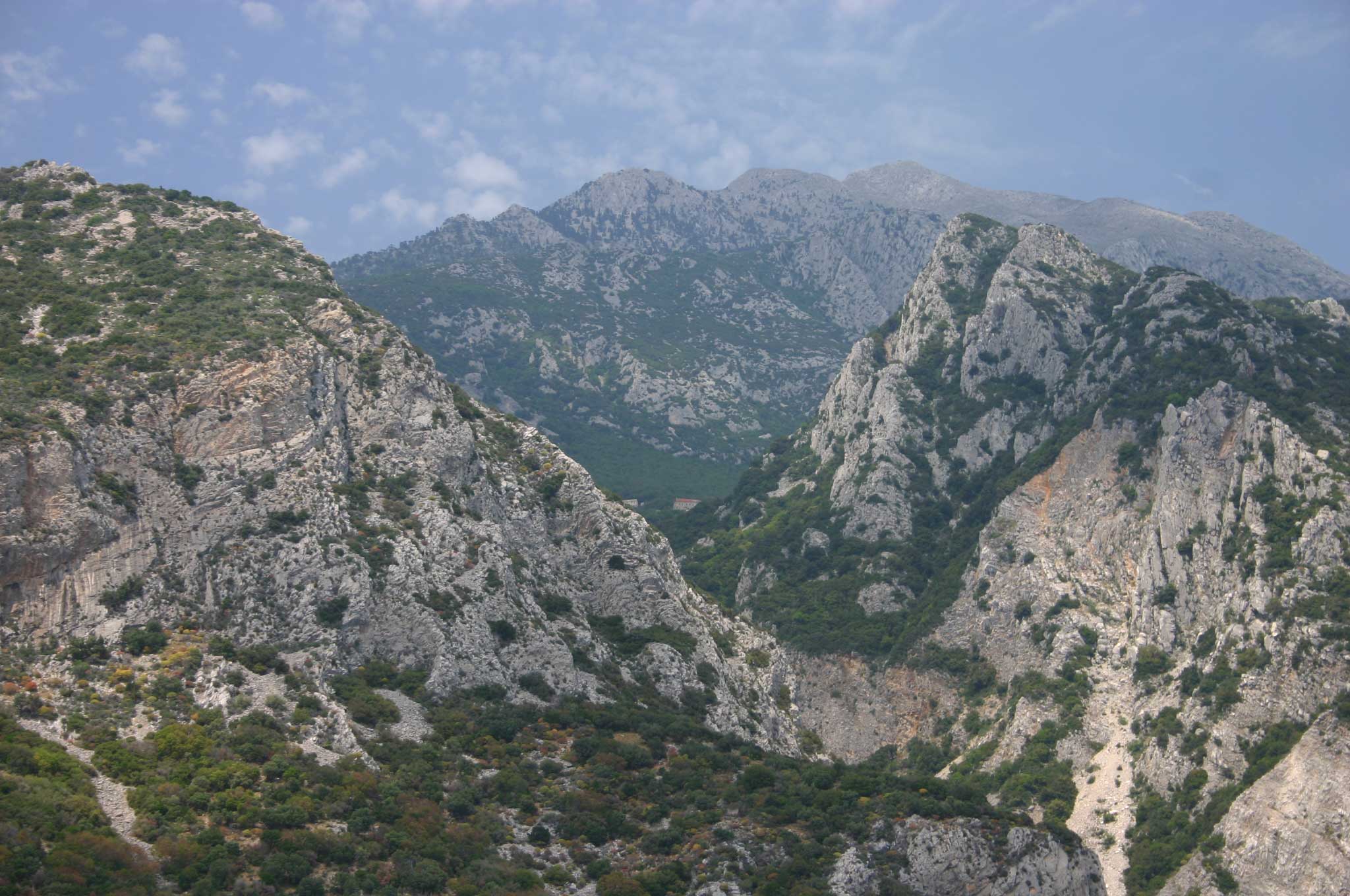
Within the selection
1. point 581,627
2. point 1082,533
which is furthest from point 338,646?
point 1082,533

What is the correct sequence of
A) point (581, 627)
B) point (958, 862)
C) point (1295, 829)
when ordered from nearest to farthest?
point (958, 862) < point (581, 627) < point (1295, 829)

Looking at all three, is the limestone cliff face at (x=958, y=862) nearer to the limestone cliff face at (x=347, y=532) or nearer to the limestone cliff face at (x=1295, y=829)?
the limestone cliff face at (x=347, y=532)

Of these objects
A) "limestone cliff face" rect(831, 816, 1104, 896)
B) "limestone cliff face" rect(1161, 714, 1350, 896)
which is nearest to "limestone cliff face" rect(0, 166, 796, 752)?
"limestone cliff face" rect(831, 816, 1104, 896)

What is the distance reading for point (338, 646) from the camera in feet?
217

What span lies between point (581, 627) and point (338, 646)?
17182 mm

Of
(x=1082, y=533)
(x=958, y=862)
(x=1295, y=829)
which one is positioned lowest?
(x=1295, y=829)

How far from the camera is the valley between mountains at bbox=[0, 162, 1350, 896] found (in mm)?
53656

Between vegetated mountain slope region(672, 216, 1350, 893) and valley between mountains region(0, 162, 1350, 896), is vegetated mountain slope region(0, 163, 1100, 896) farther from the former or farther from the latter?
vegetated mountain slope region(672, 216, 1350, 893)

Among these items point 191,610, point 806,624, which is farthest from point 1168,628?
point 191,610

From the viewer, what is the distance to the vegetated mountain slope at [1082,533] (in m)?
95.5

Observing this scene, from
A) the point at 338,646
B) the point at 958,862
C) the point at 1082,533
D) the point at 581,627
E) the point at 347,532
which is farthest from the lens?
Result: the point at 1082,533

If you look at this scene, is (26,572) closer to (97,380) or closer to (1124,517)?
(97,380)

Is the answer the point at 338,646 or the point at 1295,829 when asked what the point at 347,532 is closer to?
the point at 338,646

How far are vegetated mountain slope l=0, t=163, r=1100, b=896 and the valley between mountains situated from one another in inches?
8.9
